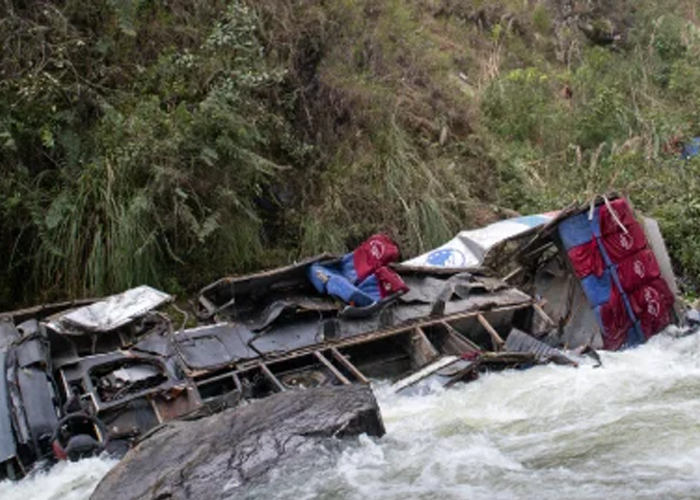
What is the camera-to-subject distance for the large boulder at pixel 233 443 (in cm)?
491

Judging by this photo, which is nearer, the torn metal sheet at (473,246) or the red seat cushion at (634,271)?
the red seat cushion at (634,271)

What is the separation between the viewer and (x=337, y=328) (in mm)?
7559

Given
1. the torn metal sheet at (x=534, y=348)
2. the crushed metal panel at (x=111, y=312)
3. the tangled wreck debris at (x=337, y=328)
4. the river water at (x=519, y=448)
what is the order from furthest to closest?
the torn metal sheet at (x=534, y=348), the crushed metal panel at (x=111, y=312), the tangled wreck debris at (x=337, y=328), the river water at (x=519, y=448)

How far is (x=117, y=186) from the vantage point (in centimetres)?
857

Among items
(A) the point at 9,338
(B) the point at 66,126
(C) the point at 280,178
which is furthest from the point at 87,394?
(C) the point at 280,178

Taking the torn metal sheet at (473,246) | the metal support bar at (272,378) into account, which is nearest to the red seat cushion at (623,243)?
the torn metal sheet at (473,246)

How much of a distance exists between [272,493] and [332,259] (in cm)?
375

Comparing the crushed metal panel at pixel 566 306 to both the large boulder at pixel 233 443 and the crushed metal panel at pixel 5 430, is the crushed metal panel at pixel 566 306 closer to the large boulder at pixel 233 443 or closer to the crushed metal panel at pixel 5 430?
the large boulder at pixel 233 443

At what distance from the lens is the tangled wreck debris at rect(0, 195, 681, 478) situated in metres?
6.16

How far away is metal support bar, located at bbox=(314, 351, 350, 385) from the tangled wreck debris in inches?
1.1

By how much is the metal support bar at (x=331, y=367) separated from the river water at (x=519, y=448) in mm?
347

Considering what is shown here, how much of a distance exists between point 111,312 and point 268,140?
3901mm

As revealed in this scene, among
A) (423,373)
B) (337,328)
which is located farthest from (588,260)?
(337,328)

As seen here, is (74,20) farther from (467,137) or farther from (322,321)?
(467,137)
